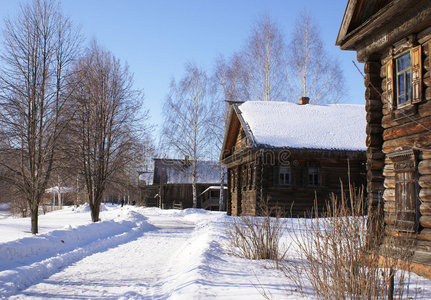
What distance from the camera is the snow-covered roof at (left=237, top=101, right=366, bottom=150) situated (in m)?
18.7

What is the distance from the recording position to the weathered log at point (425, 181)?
687cm

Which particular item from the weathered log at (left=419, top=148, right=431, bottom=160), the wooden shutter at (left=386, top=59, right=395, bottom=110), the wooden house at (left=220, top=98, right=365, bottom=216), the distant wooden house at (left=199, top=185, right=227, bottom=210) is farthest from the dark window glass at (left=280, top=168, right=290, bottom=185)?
the distant wooden house at (left=199, top=185, right=227, bottom=210)

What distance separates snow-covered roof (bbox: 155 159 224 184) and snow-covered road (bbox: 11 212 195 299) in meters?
30.3

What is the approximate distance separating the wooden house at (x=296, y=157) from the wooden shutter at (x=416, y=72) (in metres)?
10.7

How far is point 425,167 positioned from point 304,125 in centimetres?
1369

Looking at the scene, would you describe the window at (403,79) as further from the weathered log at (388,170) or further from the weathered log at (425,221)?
the weathered log at (425,221)

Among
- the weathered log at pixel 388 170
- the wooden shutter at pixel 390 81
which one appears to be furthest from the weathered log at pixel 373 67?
the weathered log at pixel 388 170

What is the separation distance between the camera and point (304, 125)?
20.5 meters

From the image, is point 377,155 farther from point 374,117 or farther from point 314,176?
point 314,176

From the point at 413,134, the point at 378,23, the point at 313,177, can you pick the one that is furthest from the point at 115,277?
the point at 313,177

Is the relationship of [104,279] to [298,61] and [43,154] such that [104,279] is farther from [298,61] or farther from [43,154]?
[298,61]

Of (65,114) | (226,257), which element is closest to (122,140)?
(65,114)

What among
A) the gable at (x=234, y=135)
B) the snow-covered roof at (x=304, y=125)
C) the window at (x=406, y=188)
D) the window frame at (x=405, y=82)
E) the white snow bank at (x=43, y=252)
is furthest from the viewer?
the gable at (x=234, y=135)

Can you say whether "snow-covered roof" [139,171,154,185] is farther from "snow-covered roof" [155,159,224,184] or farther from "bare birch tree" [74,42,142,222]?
"bare birch tree" [74,42,142,222]
